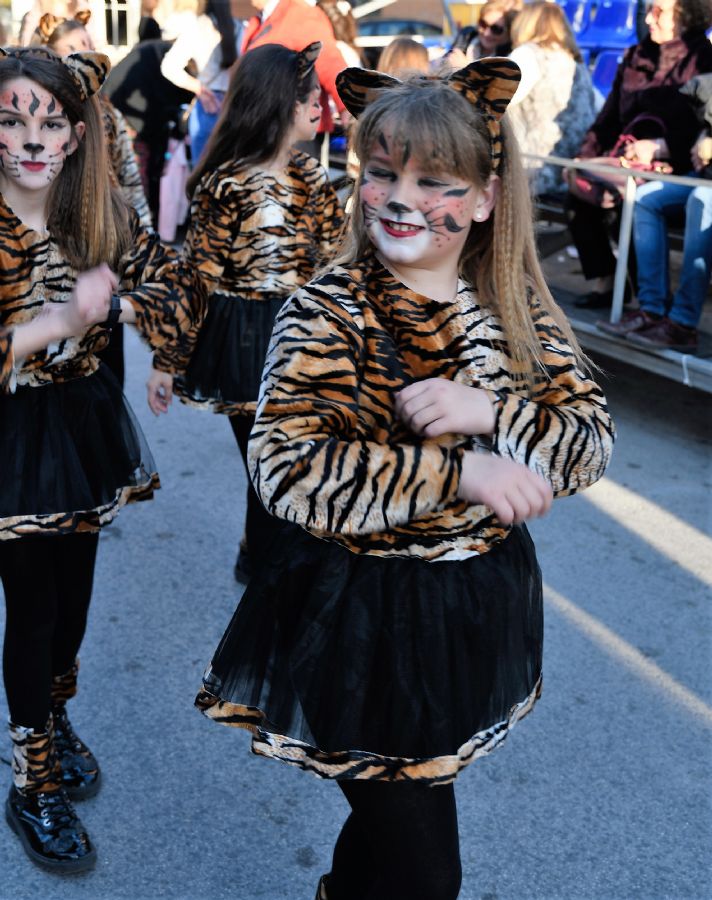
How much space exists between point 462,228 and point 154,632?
2.35 m

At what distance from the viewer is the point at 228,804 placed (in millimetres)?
2957

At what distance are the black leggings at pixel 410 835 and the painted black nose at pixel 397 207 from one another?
37.3 inches

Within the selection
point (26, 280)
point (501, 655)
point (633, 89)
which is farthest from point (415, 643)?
point (633, 89)

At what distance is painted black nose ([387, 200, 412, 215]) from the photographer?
1831 millimetres

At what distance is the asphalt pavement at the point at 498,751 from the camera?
273 centimetres

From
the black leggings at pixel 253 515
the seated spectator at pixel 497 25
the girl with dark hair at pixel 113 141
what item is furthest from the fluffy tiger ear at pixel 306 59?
the seated spectator at pixel 497 25

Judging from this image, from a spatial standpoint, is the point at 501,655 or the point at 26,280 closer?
the point at 501,655

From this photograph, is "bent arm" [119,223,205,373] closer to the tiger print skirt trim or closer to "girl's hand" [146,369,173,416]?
"girl's hand" [146,369,173,416]

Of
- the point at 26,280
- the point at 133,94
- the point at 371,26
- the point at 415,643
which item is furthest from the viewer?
the point at 371,26

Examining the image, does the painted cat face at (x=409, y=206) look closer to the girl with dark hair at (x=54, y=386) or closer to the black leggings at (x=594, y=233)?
the girl with dark hair at (x=54, y=386)

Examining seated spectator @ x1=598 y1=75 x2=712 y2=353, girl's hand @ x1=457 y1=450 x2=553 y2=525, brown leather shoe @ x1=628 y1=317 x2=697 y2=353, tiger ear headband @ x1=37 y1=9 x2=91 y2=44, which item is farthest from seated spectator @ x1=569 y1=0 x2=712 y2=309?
girl's hand @ x1=457 y1=450 x2=553 y2=525

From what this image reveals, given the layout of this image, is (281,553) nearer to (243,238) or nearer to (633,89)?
(243,238)

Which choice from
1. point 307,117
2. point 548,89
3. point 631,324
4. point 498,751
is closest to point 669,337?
point 631,324

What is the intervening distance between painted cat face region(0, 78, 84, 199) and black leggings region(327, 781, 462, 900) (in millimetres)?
1579
